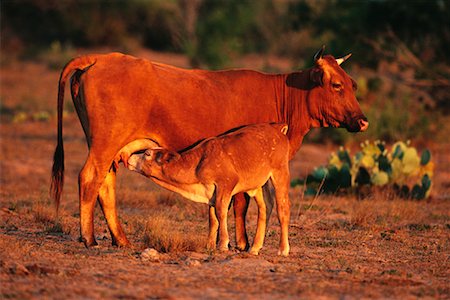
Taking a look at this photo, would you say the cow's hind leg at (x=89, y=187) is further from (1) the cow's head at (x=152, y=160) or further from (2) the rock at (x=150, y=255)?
(2) the rock at (x=150, y=255)

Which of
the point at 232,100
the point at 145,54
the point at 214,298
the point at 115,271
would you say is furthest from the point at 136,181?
the point at 145,54

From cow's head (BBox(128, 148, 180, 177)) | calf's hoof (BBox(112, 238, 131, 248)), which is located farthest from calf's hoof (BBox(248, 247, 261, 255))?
calf's hoof (BBox(112, 238, 131, 248))

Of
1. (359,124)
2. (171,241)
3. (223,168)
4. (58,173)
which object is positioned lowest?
(171,241)

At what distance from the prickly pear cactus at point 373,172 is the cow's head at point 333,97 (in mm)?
4322

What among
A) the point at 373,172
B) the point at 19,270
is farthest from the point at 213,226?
the point at 373,172

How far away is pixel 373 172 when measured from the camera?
14.1m

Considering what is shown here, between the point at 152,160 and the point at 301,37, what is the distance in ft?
88.1

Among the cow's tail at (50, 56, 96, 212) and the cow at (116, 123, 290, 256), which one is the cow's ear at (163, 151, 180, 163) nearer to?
the cow at (116, 123, 290, 256)

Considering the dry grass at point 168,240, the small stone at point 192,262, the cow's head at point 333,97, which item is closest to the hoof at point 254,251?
the dry grass at point 168,240

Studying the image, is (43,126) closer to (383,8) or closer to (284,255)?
(383,8)

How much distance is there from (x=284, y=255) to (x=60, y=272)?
2460 millimetres

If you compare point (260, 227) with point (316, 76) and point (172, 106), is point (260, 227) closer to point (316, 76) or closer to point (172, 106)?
point (172, 106)

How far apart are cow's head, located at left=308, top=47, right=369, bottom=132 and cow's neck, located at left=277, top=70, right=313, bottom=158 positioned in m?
0.09

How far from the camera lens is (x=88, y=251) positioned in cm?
851
